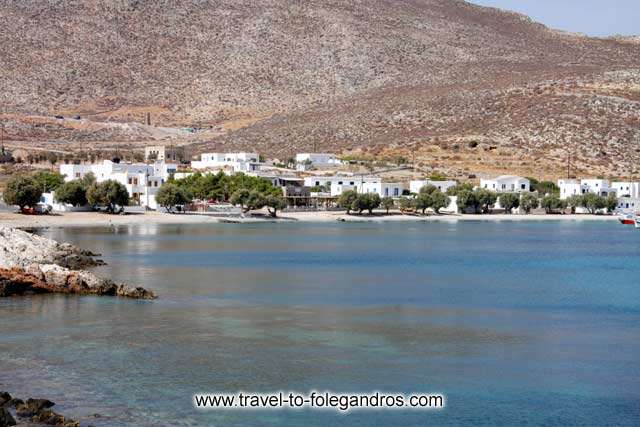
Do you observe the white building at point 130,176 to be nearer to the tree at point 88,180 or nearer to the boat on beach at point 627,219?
the tree at point 88,180

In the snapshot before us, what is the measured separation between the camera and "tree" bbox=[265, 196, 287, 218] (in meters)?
Answer: 89.6

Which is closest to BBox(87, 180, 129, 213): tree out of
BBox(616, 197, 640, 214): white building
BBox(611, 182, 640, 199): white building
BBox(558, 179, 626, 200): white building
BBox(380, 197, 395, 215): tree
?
BBox(380, 197, 395, 215): tree

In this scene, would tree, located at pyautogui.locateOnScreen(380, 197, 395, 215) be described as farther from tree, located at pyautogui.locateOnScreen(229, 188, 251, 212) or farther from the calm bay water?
the calm bay water

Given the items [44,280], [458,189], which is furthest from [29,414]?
[458,189]

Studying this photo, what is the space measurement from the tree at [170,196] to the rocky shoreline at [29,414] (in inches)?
2643

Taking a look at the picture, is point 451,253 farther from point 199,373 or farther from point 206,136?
point 206,136

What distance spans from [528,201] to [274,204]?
2650 cm

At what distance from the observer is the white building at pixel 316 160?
11151 centimetres

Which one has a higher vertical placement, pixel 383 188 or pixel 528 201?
pixel 383 188

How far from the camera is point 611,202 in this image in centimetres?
10138

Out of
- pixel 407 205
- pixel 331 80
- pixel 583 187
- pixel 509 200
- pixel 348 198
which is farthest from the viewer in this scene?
pixel 331 80

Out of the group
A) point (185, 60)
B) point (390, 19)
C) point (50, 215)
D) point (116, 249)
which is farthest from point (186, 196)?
point (390, 19)

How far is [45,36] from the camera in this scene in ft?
527

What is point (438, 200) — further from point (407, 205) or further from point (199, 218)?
point (199, 218)
